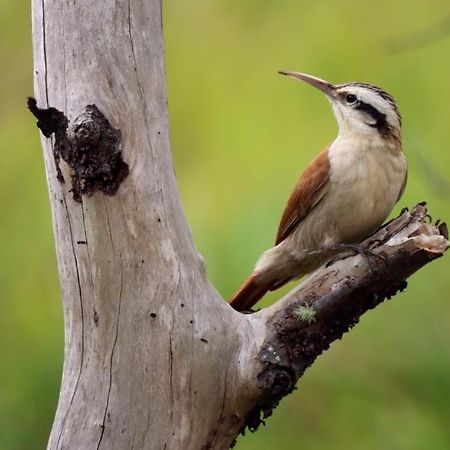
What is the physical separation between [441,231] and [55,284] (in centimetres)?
281

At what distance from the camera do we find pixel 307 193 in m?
4.16

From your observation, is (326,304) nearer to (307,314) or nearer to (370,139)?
(307,314)

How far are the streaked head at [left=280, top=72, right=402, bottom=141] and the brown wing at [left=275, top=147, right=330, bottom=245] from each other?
147 mm

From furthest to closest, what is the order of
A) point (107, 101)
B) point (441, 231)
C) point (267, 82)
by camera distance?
point (267, 82) < point (441, 231) < point (107, 101)

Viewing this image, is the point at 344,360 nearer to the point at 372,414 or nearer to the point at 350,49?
the point at 372,414

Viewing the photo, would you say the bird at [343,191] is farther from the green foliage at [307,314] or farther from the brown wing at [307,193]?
the green foliage at [307,314]

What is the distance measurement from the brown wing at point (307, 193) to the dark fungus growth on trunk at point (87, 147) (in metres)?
1.02

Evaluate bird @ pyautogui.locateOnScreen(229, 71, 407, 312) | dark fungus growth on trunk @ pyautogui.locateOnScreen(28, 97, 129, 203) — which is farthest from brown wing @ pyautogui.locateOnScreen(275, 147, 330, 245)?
dark fungus growth on trunk @ pyautogui.locateOnScreen(28, 97, 129, 203)

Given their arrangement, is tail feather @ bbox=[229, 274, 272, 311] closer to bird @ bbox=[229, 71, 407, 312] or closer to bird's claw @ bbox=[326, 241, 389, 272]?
bird @ bbox=[229, 71, 407, 312]

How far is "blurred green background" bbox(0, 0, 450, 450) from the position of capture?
5.53 m

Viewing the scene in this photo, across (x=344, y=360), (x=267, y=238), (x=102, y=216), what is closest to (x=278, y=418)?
(x=344, y=360)

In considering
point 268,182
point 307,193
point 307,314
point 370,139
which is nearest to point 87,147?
point 307,314

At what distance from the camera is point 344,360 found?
5.82 m

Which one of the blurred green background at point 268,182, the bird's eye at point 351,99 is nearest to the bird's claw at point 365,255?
the bird's eye at point 351,99
